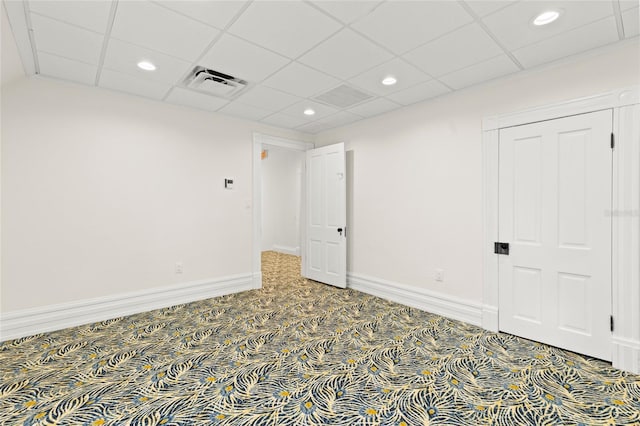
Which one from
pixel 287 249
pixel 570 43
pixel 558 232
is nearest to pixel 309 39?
pixel 570 43

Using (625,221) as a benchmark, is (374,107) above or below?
above

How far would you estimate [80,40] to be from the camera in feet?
8.20

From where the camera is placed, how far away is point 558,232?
2836 mm

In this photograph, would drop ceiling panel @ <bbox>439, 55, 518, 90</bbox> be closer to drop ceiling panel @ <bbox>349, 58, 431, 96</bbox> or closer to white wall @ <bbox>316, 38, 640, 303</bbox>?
white wall @ <bbox>316, 38, 640, 303</bbox>

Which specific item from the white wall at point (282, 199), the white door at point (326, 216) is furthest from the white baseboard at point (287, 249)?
the white door at point (326, 216)

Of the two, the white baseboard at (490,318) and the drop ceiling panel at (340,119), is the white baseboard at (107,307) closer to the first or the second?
the drop ceiling panel at (340,119)

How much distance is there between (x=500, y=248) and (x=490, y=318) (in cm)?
75

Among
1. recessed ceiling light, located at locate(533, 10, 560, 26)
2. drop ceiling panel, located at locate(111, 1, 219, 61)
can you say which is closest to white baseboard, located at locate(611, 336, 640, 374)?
recessed ceiling light, located at locate(533, 10, 560, 26)

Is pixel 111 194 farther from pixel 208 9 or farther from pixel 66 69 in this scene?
pixel 208 9

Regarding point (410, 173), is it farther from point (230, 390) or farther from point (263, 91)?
point (230, 390)

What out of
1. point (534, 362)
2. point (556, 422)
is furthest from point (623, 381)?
point (556, 422)

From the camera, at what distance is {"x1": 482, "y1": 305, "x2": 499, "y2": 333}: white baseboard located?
322 centimetres

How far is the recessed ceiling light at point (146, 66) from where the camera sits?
289 centimetres

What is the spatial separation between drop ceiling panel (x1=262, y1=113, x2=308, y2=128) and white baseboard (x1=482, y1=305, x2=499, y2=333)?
3458 mm
